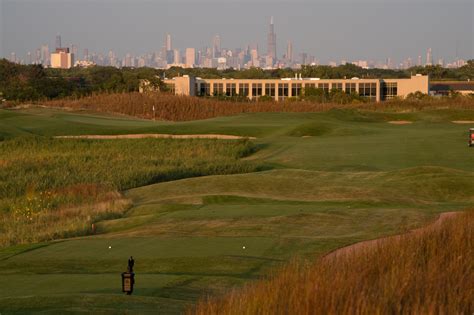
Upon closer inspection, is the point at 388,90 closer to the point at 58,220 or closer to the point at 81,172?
the point at 81,172

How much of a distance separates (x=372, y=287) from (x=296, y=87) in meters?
107

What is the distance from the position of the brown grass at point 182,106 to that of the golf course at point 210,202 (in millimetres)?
14599

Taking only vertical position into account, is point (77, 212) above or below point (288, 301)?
below

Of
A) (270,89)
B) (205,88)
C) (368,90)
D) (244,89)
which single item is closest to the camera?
(368,90)

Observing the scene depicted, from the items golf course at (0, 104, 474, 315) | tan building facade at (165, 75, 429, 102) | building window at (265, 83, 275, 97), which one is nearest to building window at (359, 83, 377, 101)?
tan building facade at (165, 75, 429, 102)

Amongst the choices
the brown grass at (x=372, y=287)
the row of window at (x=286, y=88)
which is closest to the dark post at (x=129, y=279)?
the brown grass at (x=372, y=287)

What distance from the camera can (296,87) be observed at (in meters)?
113

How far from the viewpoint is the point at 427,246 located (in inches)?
370

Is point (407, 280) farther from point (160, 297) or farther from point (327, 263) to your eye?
point (160, 297)

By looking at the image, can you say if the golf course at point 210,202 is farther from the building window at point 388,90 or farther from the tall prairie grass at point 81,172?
the building window at point 388,90

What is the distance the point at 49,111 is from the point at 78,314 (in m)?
52.0

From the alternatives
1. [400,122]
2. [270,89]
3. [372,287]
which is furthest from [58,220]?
[270,89]

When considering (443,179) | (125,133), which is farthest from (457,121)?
(443,179)

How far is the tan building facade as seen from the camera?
11100 cm
